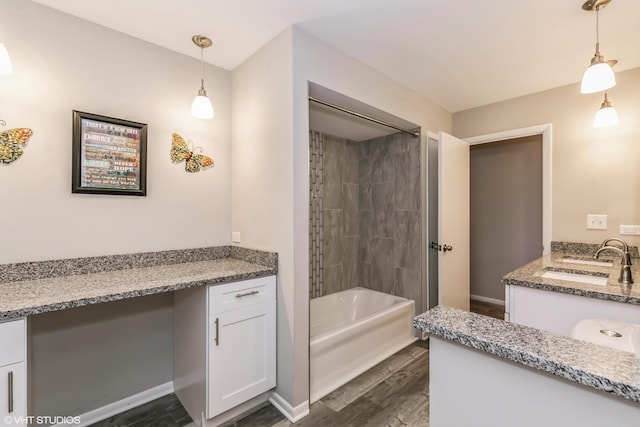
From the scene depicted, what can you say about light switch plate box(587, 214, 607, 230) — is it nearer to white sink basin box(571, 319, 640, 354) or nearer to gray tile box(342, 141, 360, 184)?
white sink basin box(571, 319, 640, 354)

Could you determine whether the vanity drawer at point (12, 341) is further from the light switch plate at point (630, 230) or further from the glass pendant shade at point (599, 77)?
the light switch plate at point (630, 230)

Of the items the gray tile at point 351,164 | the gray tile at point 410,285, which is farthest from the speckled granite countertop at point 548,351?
the gray tile at point 351,164

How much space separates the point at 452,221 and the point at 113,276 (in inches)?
110

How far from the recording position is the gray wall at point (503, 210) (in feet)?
12.0

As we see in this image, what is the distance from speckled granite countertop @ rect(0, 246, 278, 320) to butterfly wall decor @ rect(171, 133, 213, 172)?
2.05 ft

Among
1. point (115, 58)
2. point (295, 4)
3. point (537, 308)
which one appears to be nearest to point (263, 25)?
point (295, 4)

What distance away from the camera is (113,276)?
1.72m

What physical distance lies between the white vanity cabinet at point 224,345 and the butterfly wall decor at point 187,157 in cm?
91

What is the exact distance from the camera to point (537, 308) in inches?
65.8

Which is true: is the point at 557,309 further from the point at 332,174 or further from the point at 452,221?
the point at 332,174

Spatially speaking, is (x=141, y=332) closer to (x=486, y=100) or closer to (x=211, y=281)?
(x=211, y=281)

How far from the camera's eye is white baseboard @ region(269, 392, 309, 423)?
182 centimetres

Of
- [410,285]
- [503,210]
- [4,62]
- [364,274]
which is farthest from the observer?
[503,210]

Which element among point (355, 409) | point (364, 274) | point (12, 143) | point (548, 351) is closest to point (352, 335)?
point (355, 409)
